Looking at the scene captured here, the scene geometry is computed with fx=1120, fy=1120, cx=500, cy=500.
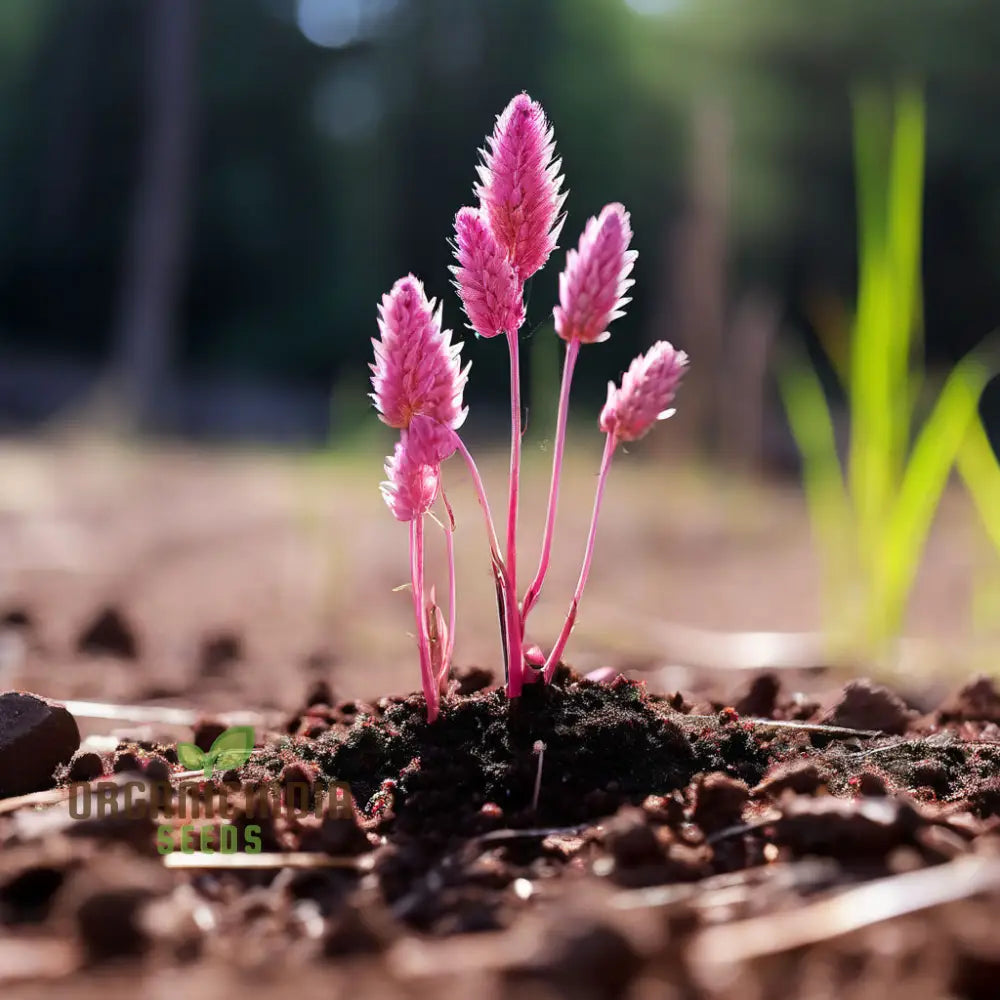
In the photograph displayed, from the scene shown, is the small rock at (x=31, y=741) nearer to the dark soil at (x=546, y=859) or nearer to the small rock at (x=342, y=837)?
the dark soil at (x=546, y=859)

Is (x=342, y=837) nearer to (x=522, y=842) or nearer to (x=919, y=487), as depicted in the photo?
(x=522, y=842)

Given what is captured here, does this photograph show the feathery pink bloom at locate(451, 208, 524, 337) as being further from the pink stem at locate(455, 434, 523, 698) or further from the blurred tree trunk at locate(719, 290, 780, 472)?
the blurred tree trunk at locate(719, 290, 780, 472)

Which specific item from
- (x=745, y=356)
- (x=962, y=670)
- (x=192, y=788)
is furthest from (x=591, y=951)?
(x=745, y=356)

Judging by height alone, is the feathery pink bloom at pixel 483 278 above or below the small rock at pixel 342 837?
above

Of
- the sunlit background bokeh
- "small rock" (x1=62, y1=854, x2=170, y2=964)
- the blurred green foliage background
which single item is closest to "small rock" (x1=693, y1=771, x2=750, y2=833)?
"small rock" (x1=62, y1=854, x2=170, y2=964)

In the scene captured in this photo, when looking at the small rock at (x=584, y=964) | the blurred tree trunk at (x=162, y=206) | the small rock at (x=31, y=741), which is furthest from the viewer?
the blurred tree trunk at (x=162, y=206)

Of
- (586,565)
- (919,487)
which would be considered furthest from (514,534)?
(919,487)

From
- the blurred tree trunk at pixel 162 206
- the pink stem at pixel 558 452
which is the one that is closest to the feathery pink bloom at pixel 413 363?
the pink stem at pixel 558 452
